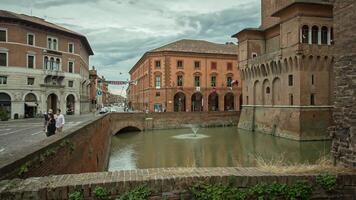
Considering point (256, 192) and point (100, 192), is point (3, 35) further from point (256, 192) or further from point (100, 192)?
point (256, 192)

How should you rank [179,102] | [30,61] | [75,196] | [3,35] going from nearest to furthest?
[75,196], [3,35], [30,61], [179,102]

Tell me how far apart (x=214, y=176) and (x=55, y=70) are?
41.4 meters

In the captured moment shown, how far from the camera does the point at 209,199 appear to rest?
16.1ft

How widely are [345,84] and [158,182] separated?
5.34m

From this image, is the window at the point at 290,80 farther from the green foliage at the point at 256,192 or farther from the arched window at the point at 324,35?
the green foliage at the point at 256,192

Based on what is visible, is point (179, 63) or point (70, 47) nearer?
point (70, 47)

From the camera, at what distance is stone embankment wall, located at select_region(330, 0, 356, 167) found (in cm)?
712

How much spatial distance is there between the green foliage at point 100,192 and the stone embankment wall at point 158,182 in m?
0.05

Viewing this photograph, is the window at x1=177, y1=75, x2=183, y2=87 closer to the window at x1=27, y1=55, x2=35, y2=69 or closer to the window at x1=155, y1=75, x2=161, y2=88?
Answer: the window at x1=155, y1=75, x2=161, y2=88

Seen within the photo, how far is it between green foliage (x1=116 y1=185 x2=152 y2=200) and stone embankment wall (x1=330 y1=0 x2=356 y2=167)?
4810mm

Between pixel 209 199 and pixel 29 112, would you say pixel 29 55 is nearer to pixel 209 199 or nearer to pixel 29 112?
pixel 29 112

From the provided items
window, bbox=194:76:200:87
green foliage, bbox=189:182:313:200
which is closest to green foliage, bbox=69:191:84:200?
green foliage, bbox=189:182:313:200

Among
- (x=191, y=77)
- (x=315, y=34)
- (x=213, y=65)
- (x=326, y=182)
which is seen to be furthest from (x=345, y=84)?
(x=213, y=65)

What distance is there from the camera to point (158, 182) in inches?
191
